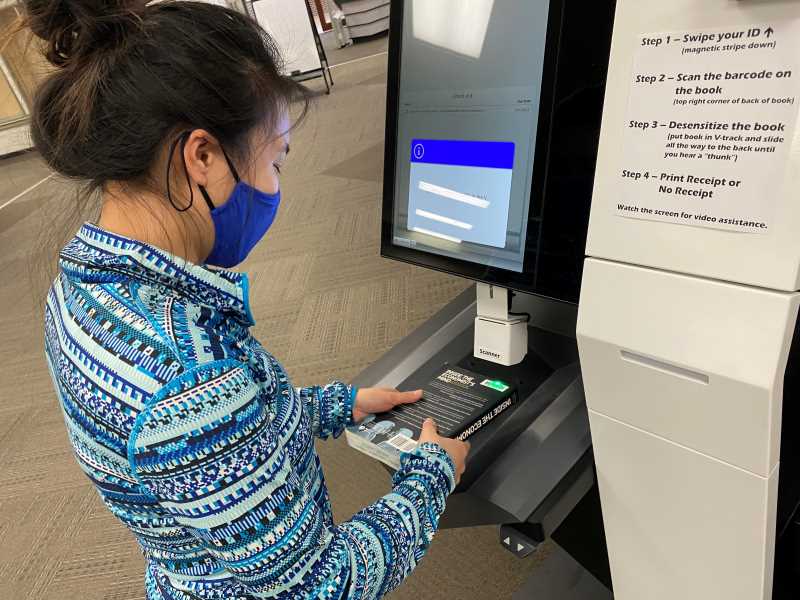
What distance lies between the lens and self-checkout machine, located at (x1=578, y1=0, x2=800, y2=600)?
0.46 metres

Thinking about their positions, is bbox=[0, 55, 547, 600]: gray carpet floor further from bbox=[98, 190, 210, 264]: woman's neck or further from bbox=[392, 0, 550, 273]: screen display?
bbox=[392, 0, 550, 273]: screen display

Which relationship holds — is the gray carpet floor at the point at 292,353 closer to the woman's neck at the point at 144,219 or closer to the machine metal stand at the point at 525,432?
the woman's neck at the point at 144,219

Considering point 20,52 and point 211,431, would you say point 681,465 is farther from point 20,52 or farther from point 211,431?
point 20,52

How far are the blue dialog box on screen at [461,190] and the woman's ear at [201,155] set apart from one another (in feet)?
1.14

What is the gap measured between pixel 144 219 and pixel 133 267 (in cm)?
7

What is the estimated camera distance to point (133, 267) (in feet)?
1.90

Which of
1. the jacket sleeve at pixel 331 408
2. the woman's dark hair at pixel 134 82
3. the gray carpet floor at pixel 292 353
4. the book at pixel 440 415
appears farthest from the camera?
the gray carpet floor at pixel 292 353

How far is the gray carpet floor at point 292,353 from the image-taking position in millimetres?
1556

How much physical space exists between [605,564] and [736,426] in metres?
0.78

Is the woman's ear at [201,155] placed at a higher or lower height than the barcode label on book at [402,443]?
higher

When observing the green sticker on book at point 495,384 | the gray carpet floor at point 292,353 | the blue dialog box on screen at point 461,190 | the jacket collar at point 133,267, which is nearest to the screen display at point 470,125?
the blue dialog box on screen at point 461,190

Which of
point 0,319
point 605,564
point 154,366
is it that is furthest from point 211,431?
point 0,319

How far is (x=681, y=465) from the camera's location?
0.62m

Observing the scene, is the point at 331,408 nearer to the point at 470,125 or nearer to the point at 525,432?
the point at 525,432
